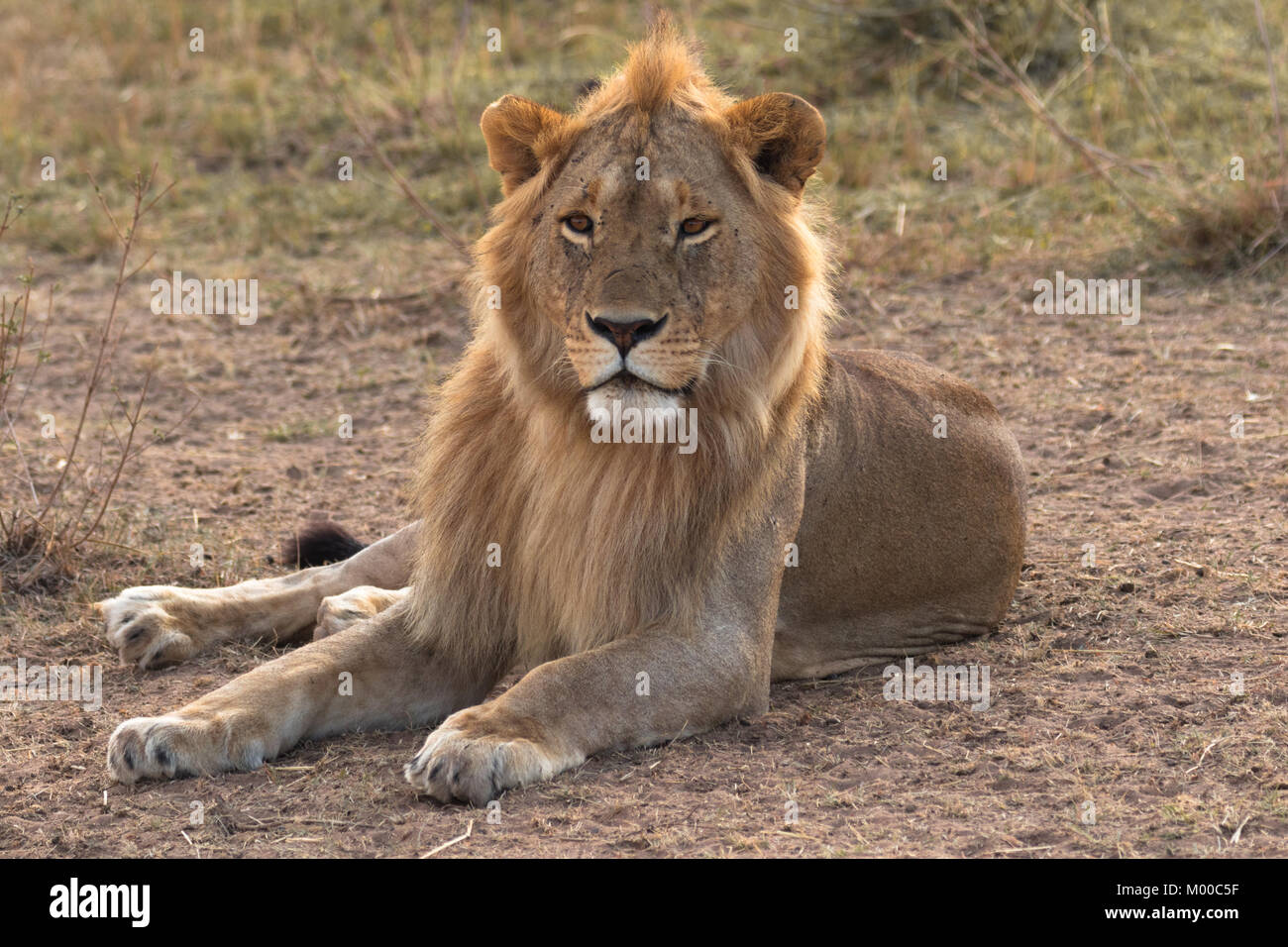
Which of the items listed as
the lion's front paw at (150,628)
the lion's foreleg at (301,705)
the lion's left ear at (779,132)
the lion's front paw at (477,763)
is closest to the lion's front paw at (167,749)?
the lion's foreleg at (301,705)

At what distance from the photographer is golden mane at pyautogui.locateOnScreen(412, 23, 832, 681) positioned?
4.29m

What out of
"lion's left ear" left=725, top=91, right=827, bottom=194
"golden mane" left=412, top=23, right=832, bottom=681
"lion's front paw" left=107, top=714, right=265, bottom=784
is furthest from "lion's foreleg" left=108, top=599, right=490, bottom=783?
"lion's left ear" left=725, top=91, right=827, bottom=194

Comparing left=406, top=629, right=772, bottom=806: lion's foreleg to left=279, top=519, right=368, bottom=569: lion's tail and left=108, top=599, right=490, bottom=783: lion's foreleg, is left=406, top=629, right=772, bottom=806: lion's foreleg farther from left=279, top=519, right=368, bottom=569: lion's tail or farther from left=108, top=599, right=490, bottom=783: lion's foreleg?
left=279, top=519, right=368, bottom=569: lion's tail

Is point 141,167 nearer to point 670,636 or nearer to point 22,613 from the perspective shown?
point 22,613

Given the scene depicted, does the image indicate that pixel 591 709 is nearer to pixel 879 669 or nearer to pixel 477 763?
pixel 477 763

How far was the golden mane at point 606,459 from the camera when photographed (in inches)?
169

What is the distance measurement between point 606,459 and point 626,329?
491 millimetres

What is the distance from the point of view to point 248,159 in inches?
457

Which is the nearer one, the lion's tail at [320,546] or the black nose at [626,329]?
the black nose at [626,329]

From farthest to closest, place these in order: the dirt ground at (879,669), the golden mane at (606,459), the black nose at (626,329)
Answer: the golden mane at (606,459) < the black nose at (626,329) < the dirt ground at (879,669)

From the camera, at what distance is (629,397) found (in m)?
4.06

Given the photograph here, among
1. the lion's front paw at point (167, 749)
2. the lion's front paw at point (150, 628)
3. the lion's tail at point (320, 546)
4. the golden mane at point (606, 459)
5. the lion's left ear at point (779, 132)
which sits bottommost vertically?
the lion's front paw at point (167, 749)

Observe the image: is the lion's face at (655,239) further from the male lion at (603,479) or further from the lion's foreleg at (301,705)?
the lion's foreleg at (301,705)

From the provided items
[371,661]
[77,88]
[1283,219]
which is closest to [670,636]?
[371,661]
